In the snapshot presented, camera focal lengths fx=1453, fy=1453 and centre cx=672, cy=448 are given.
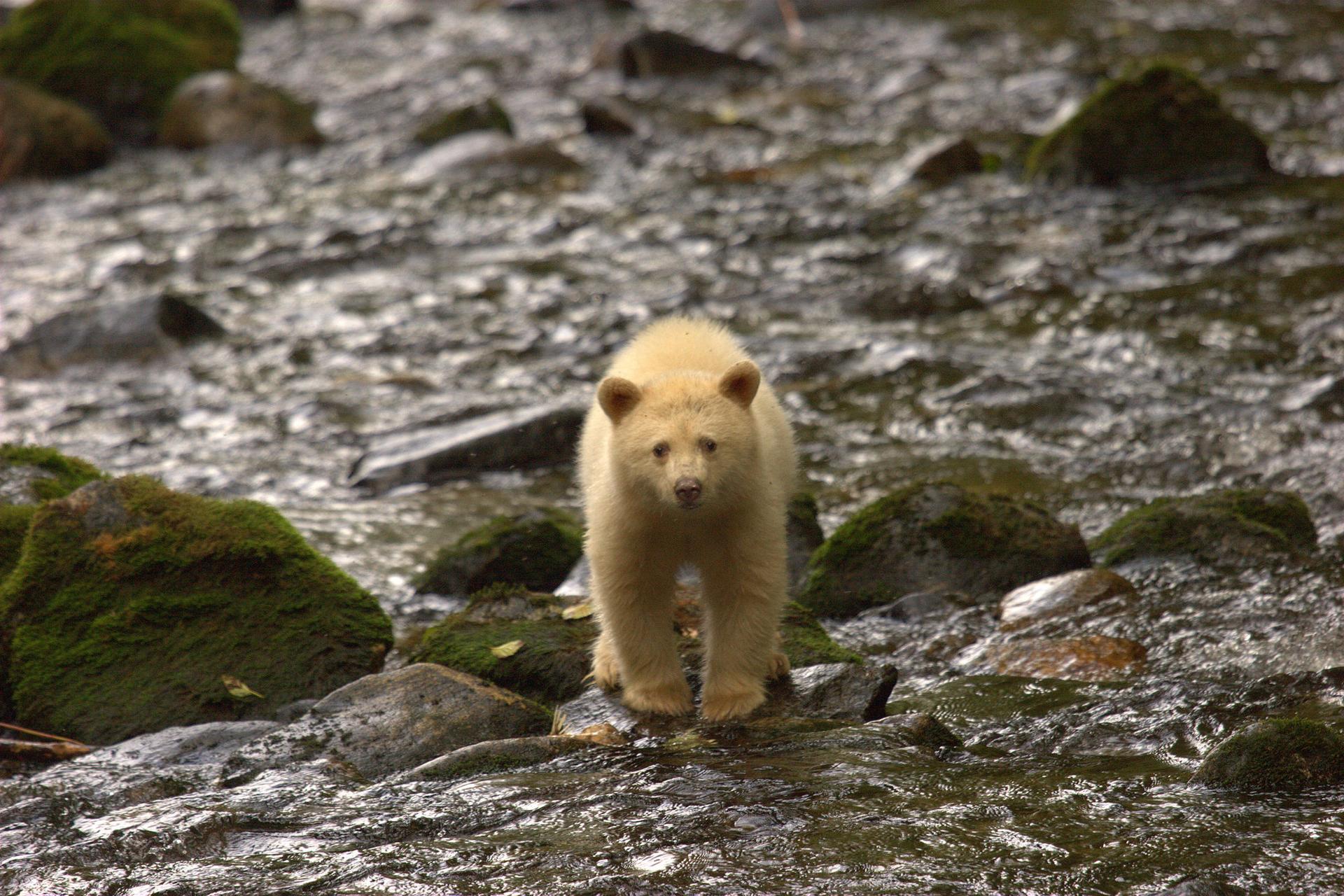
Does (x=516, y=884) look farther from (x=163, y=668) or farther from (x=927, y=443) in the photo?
(x=927, y=443)

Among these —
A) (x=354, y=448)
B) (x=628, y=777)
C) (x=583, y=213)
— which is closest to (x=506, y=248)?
(x=583, y=213)

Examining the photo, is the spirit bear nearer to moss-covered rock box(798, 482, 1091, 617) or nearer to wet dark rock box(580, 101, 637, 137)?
moss-covered rock box(798, 482, 1091, 617)

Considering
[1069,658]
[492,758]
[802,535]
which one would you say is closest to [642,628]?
[492,758]

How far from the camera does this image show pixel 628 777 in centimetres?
516

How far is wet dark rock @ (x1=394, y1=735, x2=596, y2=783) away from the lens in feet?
17.3

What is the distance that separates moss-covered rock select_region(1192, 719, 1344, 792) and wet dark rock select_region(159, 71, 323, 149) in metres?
15.0

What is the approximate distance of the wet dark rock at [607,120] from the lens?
17.1 metres

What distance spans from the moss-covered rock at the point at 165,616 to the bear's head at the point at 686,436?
1.79 meters

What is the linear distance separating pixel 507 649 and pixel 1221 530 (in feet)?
11.8

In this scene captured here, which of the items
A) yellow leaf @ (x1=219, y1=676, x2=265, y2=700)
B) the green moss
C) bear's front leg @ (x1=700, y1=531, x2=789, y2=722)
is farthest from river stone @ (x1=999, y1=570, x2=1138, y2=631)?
yellow leaf @ (x1=219, y1=676, x2=265, y2=700)

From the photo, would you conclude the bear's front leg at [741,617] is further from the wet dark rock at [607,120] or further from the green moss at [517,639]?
the wet dark rock at [607,120]

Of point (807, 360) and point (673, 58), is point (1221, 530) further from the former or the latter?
point (673, 58)

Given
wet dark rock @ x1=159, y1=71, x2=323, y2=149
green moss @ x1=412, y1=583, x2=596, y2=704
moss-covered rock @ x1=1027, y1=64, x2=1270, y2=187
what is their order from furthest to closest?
Answer: wet dark rock @ x1=159, y1=71, x2=323, y2=149 < moss-covered rock @ x1=1027, y1=64, x2=1270, y2=187 < green moss @ x1=412, y1=583, x2=596, y2=704

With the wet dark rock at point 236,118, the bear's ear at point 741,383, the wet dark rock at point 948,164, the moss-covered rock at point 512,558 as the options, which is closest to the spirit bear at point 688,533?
the bear's ear at point 741,383
